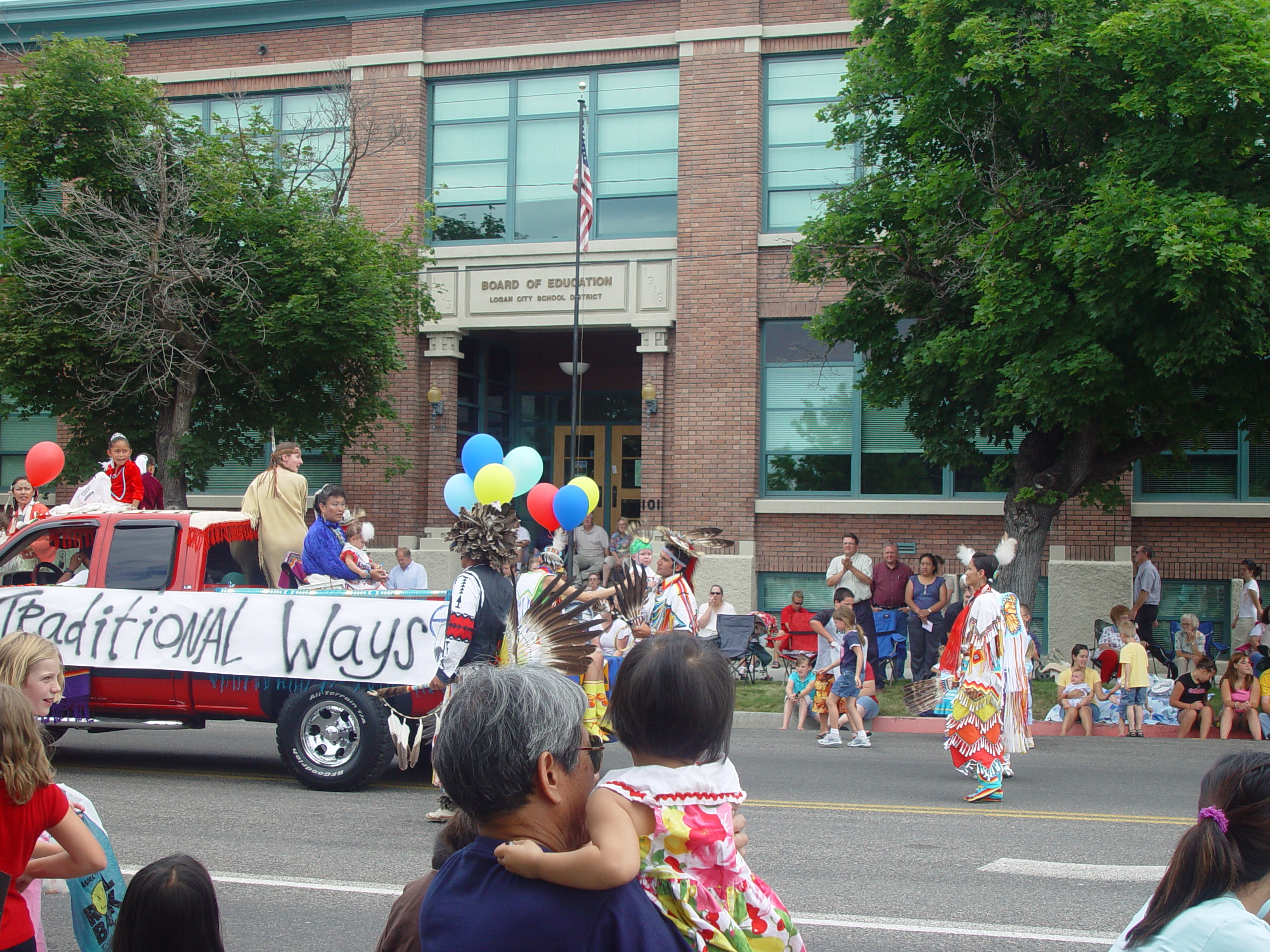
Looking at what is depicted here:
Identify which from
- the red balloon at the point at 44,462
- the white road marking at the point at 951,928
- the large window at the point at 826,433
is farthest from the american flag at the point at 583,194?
the white road marking at the point at 951,928

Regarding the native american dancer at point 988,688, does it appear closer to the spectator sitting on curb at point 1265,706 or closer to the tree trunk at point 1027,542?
the spectator sitting on curb at point 1265,706

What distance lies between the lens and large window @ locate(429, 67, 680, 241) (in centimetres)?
1977

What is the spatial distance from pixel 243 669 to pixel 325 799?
3.76 feet

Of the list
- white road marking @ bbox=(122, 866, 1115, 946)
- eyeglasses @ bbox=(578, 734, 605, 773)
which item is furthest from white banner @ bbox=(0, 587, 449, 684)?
eyeglasses @ bbox=(578, 734, 605, 773)

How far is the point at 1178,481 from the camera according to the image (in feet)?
60.0

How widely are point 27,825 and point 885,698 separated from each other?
12.4 meters

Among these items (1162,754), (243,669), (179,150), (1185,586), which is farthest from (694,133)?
(243,669)

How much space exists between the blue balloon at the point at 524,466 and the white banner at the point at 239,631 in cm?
312

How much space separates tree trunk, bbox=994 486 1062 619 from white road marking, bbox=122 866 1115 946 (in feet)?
30.7

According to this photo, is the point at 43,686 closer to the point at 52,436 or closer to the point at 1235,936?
the point at 1235,936

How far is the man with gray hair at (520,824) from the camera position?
7.22 ft

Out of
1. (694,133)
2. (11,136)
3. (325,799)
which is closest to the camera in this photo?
(325,799)

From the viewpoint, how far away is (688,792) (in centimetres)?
280

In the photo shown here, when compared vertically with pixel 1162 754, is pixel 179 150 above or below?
above
